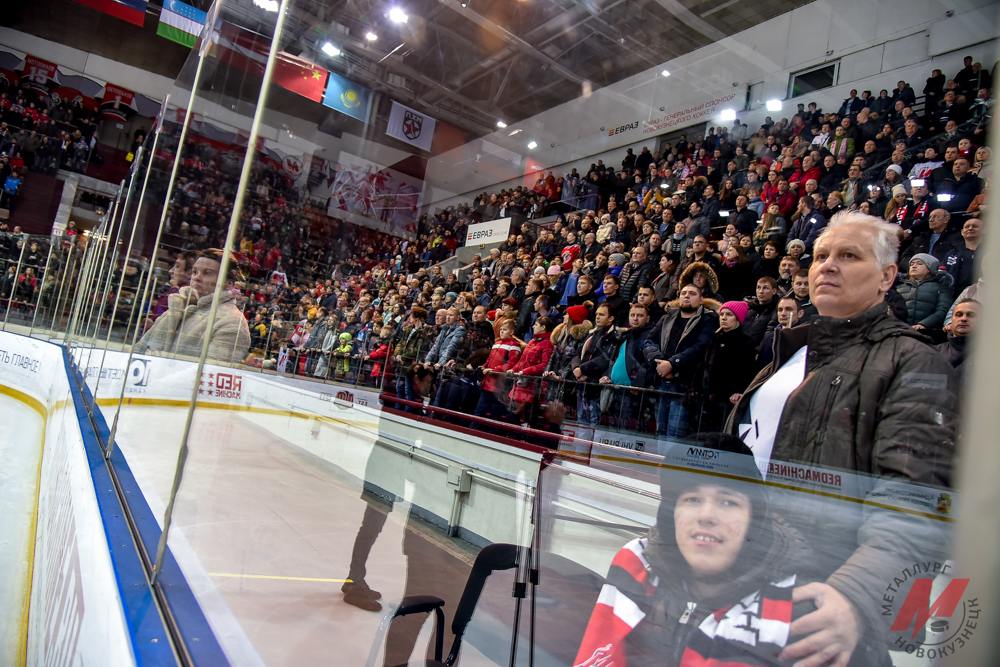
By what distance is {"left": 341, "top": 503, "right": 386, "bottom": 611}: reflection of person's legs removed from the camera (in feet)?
3.11

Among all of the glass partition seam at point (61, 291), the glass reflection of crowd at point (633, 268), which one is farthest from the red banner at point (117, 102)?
the glass reflection of crowd at point (633, 268)

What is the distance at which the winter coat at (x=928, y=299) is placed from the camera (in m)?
0.39

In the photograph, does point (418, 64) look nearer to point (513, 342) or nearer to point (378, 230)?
point (378, 230)

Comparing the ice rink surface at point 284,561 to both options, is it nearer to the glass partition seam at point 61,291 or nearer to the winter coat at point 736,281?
the winter coat at point 736,281

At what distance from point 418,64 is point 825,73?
2.19 feet

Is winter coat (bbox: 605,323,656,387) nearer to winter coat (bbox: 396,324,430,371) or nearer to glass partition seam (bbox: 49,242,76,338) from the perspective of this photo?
winter coat (bbox: 396,324,430,371)

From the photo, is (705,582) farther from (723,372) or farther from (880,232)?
(723,372)

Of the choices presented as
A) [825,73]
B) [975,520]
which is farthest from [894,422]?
[825,73]

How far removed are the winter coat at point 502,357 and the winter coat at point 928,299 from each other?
156 centimetres

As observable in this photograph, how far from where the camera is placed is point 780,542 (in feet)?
1.53

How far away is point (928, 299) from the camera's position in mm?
471

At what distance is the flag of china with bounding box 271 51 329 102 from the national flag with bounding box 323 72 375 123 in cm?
1

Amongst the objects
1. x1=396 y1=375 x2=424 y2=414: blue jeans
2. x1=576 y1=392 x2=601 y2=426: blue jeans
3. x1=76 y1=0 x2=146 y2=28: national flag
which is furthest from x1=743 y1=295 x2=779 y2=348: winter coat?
x1=76 y1=0 x2=146 y2=28: national flag

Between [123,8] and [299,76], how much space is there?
12.2 m
